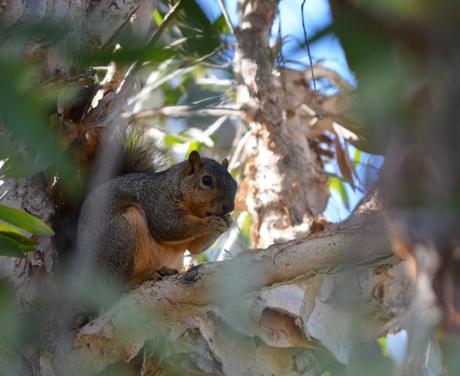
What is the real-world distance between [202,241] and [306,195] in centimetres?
42

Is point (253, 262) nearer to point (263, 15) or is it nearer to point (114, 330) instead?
point (114, 330)

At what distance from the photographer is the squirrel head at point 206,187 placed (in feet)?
8.23

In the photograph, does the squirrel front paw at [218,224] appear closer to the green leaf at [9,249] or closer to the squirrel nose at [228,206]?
the squirrel nose at [228,206]

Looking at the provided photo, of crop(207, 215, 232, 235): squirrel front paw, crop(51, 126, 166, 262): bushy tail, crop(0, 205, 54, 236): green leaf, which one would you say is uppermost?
crop(0, 205, 54, 236): green leaf

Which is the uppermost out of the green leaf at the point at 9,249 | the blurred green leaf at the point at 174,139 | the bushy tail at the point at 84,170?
the green leaf at the point at 9,249

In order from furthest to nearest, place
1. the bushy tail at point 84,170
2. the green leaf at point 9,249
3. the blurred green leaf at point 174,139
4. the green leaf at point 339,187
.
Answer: the green leaf at point 339,187
the blurred green leaf at point 174,139
the bushy tail at point 84,170
the green leaf at point 9,249

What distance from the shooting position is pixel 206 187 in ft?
8.45

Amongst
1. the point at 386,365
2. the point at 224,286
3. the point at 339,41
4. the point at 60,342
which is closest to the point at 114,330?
the point at 60,342

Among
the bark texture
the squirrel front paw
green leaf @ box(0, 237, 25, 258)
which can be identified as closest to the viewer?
green leaf @ box(0, 237, 25, 258)

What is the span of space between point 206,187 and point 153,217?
21 centimetres

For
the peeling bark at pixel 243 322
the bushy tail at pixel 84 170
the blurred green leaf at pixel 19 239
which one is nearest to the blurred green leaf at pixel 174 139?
the bushy tail at pixel 84 170

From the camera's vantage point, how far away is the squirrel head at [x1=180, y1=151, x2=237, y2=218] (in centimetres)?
251

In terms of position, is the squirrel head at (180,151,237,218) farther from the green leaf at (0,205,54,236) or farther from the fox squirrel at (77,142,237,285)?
the green leaf at (0,205,54,236)

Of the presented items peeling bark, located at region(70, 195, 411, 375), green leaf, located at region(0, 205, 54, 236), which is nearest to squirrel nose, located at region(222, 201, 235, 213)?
peeling bark, located at region(70, 195, 411, 375)
